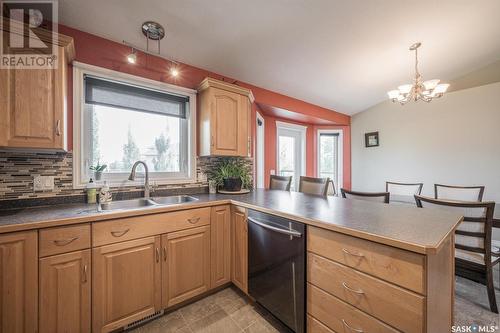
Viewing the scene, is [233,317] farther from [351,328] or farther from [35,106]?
[35,106]

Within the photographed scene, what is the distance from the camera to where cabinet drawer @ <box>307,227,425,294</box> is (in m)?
0.79

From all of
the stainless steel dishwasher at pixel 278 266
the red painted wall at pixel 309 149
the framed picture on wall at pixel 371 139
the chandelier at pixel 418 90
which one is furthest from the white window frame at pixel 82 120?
the framed picture on wall at pixel 371 139

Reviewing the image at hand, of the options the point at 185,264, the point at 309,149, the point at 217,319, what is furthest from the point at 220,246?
the point at 309,149

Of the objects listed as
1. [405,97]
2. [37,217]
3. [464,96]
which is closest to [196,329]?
[37,217]

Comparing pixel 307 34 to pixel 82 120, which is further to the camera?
pixel 307 34

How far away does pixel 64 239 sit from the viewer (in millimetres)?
1178

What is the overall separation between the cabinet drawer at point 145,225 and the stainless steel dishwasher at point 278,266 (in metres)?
0.46

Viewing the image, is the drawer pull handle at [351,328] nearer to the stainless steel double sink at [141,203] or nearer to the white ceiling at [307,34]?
the stainless steel double sink at [141,203]

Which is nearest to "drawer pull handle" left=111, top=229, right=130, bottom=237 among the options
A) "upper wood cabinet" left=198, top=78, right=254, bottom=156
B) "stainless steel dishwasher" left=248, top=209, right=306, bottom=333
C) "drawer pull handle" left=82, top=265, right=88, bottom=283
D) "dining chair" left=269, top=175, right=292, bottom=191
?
"drawer pull handle" left=82, top=265, right=88, bottom=283

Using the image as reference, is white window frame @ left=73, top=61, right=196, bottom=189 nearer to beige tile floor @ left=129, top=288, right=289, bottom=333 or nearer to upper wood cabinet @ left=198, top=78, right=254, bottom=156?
upper wood cabinet @ left=198, top=78, right=254, bottom=156

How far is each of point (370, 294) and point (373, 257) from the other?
0.59ft

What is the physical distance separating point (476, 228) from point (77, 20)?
11.8ft

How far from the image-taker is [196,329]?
4.75 ft

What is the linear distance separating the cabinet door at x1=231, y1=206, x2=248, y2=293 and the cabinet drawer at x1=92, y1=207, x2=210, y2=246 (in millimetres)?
263
